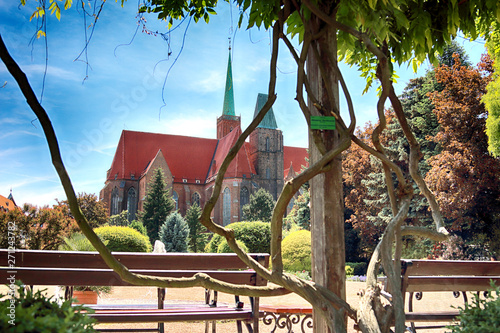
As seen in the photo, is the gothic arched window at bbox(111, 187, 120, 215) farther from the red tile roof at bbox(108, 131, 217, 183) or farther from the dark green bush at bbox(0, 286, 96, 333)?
the dark green bush at bbox(0, 286, 96, 333)

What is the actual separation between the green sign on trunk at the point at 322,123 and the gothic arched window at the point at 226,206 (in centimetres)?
4351

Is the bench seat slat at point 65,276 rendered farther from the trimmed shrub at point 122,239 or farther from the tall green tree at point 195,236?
the tall green tree at point 195,236

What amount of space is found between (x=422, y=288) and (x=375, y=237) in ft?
51.8

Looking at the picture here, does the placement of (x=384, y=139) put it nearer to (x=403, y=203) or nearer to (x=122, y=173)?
(x=403, y=203)

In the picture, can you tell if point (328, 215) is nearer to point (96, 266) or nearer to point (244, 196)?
point (96, 266)

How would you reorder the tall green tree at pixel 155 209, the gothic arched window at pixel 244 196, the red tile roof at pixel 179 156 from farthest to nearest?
1. the gothic arched window at pixel 244 196
2. the red tile roof at pixel 179 156
3. the tall green tree at pixel 155 209

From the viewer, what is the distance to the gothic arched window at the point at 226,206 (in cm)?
4570

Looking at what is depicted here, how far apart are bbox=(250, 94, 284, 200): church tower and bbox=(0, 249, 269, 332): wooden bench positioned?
46.7 metres

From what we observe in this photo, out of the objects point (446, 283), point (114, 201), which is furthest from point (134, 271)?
point (114, 201)

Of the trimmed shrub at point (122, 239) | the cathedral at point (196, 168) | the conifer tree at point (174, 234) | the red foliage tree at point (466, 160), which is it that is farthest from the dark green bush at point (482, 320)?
the cathedral at point (196, 168)

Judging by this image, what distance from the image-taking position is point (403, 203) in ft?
7.94

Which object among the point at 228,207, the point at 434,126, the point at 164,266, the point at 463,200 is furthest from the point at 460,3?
the point at 228,207

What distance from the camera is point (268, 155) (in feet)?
169

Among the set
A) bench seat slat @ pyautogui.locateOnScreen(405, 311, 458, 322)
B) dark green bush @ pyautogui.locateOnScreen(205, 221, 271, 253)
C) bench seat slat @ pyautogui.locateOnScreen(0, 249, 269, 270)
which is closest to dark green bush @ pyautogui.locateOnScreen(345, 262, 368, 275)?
dark green bush @ pyautogui.locateOnScreen(205, 221, 271, 253)
